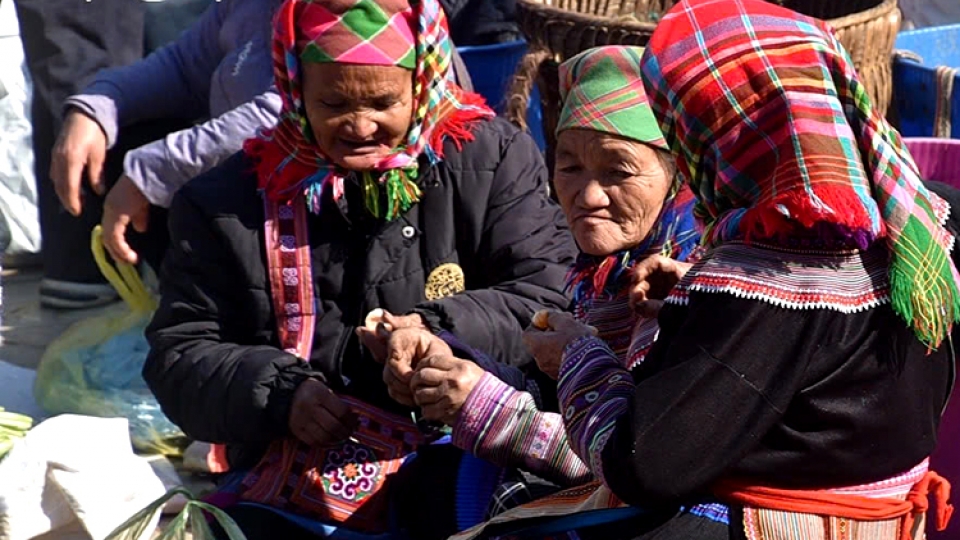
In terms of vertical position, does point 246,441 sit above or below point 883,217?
below

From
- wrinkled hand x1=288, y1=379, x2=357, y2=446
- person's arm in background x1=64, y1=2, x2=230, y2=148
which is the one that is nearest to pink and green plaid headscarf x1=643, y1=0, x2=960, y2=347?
wrinkled hand x1=288, y1=379, x2=357, y2=446

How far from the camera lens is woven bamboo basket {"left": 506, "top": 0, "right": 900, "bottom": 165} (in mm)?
4246

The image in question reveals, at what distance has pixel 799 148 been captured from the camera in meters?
1.93

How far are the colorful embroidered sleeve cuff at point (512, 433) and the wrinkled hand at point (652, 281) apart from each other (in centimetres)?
26

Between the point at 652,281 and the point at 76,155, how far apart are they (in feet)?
7.52

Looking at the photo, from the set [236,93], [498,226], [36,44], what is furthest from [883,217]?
[36,44]

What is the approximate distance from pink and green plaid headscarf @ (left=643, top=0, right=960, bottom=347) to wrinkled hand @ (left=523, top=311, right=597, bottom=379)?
382 mm

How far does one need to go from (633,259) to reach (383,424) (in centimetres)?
66

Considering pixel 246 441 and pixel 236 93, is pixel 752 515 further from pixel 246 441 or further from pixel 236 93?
pixel 236 93

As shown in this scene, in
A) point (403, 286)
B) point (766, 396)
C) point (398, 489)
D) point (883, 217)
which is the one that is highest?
point (883, 217)

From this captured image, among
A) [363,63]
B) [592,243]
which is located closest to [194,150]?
[363,63]

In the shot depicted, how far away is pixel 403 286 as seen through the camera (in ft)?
9.63

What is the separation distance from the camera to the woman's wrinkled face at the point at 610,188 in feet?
8.30

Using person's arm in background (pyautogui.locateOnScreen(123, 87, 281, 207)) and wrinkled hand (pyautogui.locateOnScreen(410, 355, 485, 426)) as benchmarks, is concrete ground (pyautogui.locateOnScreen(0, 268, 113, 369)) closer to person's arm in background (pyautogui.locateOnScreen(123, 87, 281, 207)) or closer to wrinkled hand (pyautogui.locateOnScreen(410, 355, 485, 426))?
person's arm in background (pyautogui.locateOnScreen(123, 87, 281, 207))
